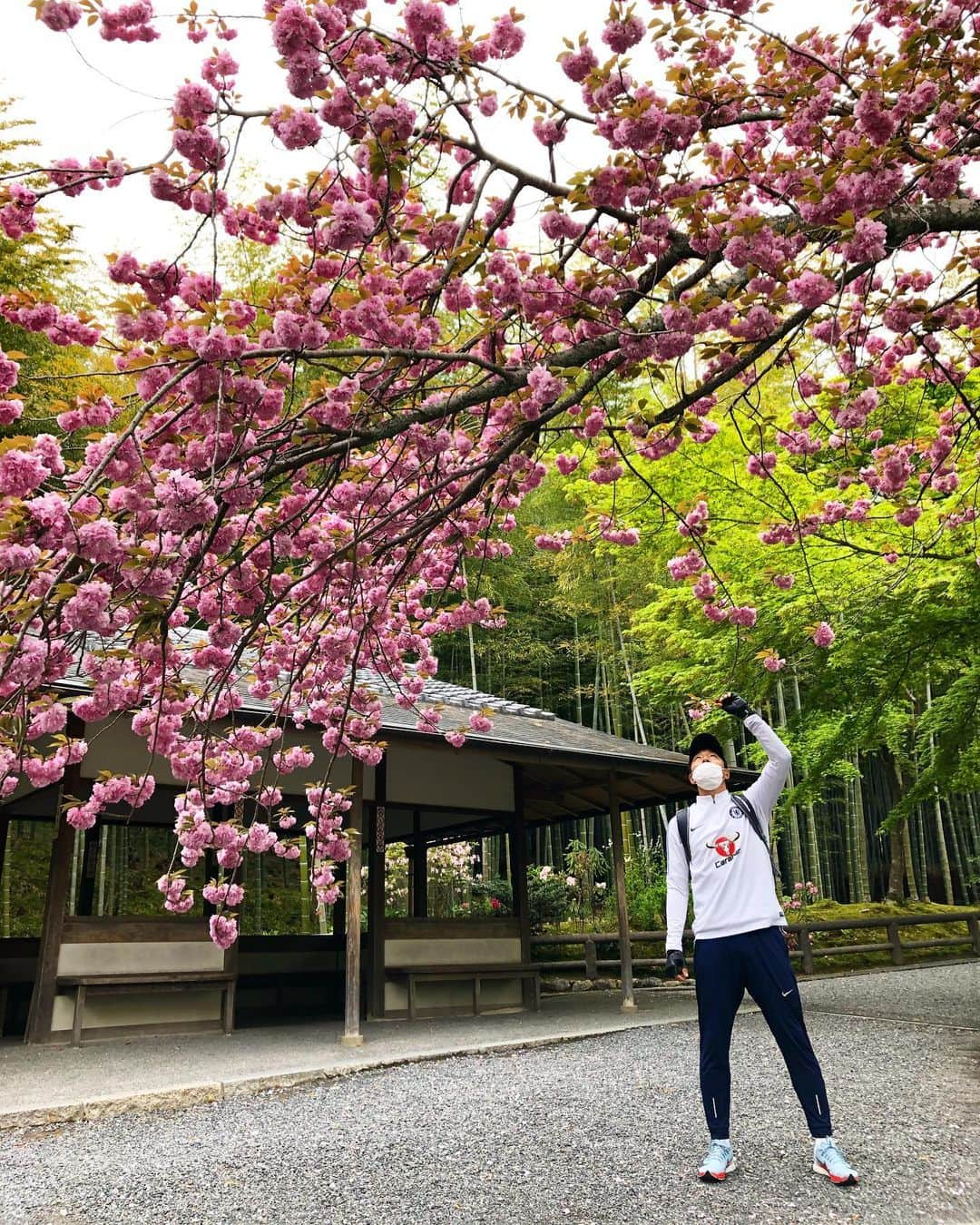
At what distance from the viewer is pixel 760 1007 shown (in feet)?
8.55

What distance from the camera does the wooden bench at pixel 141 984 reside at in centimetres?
528

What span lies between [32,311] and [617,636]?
33.5ft

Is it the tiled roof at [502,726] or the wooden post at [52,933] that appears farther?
the tiled roof at [502,726]

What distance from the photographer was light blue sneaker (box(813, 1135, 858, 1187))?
2521mm

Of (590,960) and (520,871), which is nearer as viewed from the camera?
(520,871)

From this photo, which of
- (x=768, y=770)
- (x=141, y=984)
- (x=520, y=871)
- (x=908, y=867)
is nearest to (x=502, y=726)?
(x=520, y=871)

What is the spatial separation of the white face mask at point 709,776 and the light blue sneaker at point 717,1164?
1.08 meters

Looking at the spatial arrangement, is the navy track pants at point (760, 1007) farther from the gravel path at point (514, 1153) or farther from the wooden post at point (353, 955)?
the wooden post at point (353, 955)

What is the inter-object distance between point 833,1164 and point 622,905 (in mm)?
4844

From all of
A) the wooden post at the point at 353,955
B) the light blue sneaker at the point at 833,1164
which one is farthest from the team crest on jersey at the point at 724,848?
the wooden post at the point at 353,955

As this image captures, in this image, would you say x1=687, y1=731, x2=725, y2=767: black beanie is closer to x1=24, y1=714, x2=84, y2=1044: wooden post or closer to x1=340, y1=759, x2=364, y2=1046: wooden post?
x1=340, y1=759, x2=364, y2=1046: wooden post

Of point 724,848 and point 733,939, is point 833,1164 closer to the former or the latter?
point 733,939

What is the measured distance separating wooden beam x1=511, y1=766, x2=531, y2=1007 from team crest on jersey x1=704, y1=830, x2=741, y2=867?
496 centimetres

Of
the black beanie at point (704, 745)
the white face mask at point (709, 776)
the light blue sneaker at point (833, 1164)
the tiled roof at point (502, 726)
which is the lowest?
the light blue sneaker at point (833, 1164)
